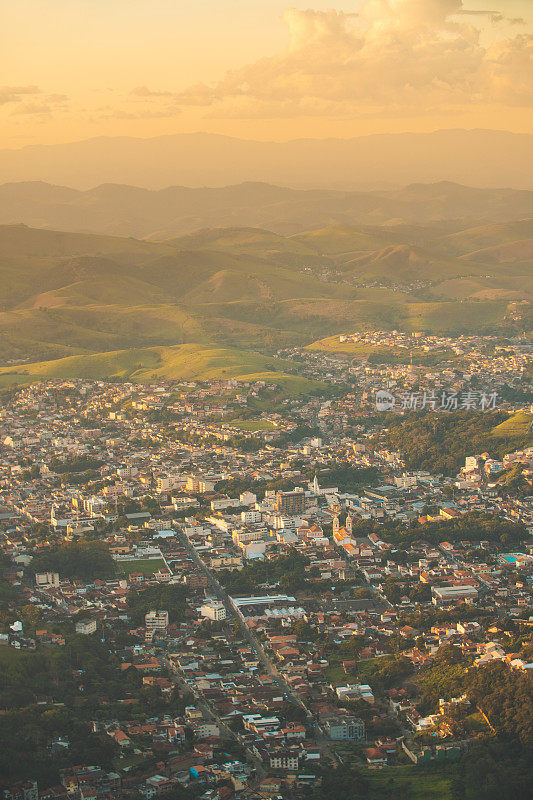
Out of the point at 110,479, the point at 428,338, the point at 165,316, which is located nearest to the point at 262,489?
the point at 110,479

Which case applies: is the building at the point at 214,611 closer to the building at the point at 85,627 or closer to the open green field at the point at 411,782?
the building at the point at 85,627

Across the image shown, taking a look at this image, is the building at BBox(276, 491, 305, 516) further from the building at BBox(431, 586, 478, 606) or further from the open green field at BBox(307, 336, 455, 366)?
the open green field at BBox(307, 336, 455, 366)

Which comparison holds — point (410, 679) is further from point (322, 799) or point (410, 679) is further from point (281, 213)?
point (281, 213)

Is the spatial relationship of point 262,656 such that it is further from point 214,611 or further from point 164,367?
point 164,367

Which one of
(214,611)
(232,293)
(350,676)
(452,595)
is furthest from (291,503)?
(232,293)

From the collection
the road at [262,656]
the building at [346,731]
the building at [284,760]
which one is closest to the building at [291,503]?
the road at [262,656]
